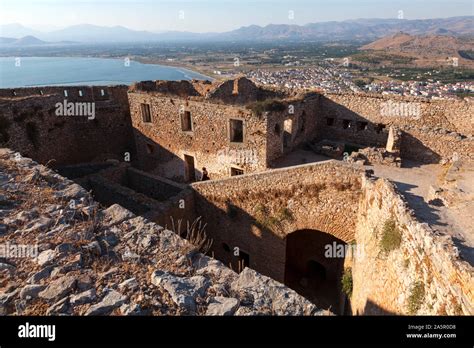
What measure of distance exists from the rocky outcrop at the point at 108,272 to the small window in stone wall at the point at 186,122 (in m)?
13.0

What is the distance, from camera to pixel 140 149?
22.0 m

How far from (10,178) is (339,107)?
1670 centimetres

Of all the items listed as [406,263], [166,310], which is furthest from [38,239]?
[406,263]

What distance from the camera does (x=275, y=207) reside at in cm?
1358

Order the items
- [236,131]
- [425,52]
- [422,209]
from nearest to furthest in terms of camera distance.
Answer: [422,209]
[236,131]
[425,52]

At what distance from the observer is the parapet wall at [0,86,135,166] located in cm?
1769

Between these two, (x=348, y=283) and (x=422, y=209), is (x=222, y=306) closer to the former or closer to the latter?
(x=422, y=209)

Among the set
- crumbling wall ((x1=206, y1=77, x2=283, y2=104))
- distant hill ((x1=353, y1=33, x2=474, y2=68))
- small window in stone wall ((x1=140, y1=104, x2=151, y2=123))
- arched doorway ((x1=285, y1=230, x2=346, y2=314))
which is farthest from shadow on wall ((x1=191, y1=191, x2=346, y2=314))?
distant hill ((x1=353, y1=33, x2=474, y2=68))

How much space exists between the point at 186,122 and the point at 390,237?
523 inches

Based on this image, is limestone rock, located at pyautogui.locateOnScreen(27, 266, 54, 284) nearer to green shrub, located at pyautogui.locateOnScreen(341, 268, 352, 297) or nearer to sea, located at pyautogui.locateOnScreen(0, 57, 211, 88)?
green shrub, located at pyautogui.locateOnScreen(341, 268, 352, 297)

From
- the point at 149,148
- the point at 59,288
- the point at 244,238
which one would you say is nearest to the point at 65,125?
the point at 149,148

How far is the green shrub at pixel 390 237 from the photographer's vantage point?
854 centimetres

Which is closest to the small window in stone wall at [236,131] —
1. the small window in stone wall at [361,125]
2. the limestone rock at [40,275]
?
the small window in stone wall at [361,125]

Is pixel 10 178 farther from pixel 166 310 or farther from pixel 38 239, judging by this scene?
pixel 166 310
